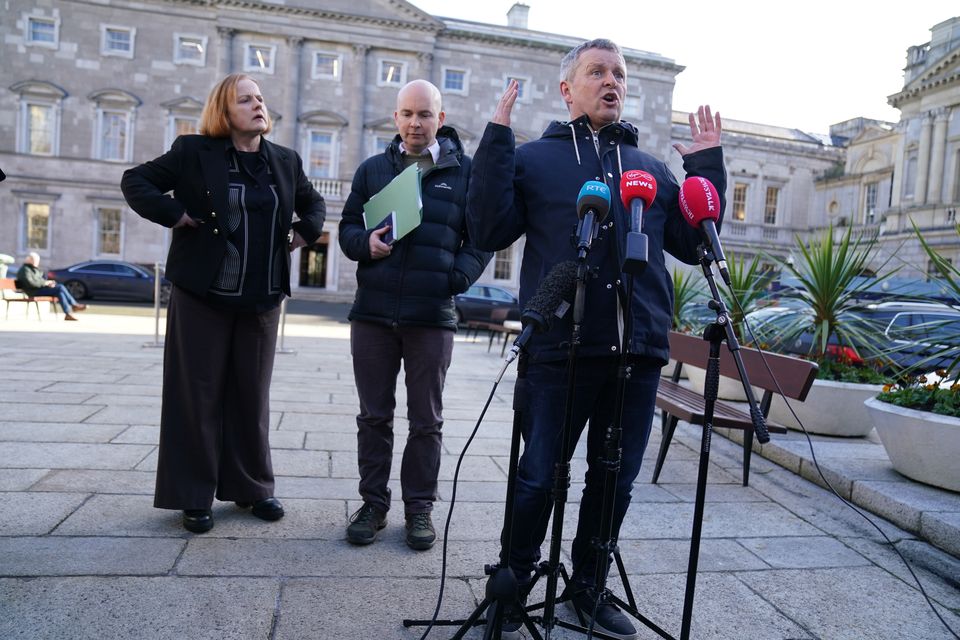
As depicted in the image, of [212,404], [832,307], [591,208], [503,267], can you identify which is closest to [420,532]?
[212,404]

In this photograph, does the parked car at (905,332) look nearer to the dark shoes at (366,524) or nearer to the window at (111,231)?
the dark shoes at (366,524)

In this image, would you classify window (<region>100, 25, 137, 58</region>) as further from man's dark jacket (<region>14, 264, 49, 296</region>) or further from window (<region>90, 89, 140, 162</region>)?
man's dark jacket (<region>14, 264, 49, 296</region>)

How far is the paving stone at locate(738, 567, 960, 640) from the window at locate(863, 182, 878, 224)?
39308 millimetres

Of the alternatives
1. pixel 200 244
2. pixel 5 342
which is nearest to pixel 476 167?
pixel 200 244

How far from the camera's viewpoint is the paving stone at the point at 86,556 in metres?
2.81

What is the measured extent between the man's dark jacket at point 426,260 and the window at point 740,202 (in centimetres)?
4017

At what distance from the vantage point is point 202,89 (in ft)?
102

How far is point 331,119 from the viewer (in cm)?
3178

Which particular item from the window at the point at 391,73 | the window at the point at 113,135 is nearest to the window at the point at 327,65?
the window at the point at 391,73

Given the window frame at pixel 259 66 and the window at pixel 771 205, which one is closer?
the window frame at pixel 259 66

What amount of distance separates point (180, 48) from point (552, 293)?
111 ft

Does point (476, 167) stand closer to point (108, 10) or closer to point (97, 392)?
point (97, 392)

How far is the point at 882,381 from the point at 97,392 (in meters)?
6.86

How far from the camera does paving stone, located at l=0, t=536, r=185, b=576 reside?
2.81 m
